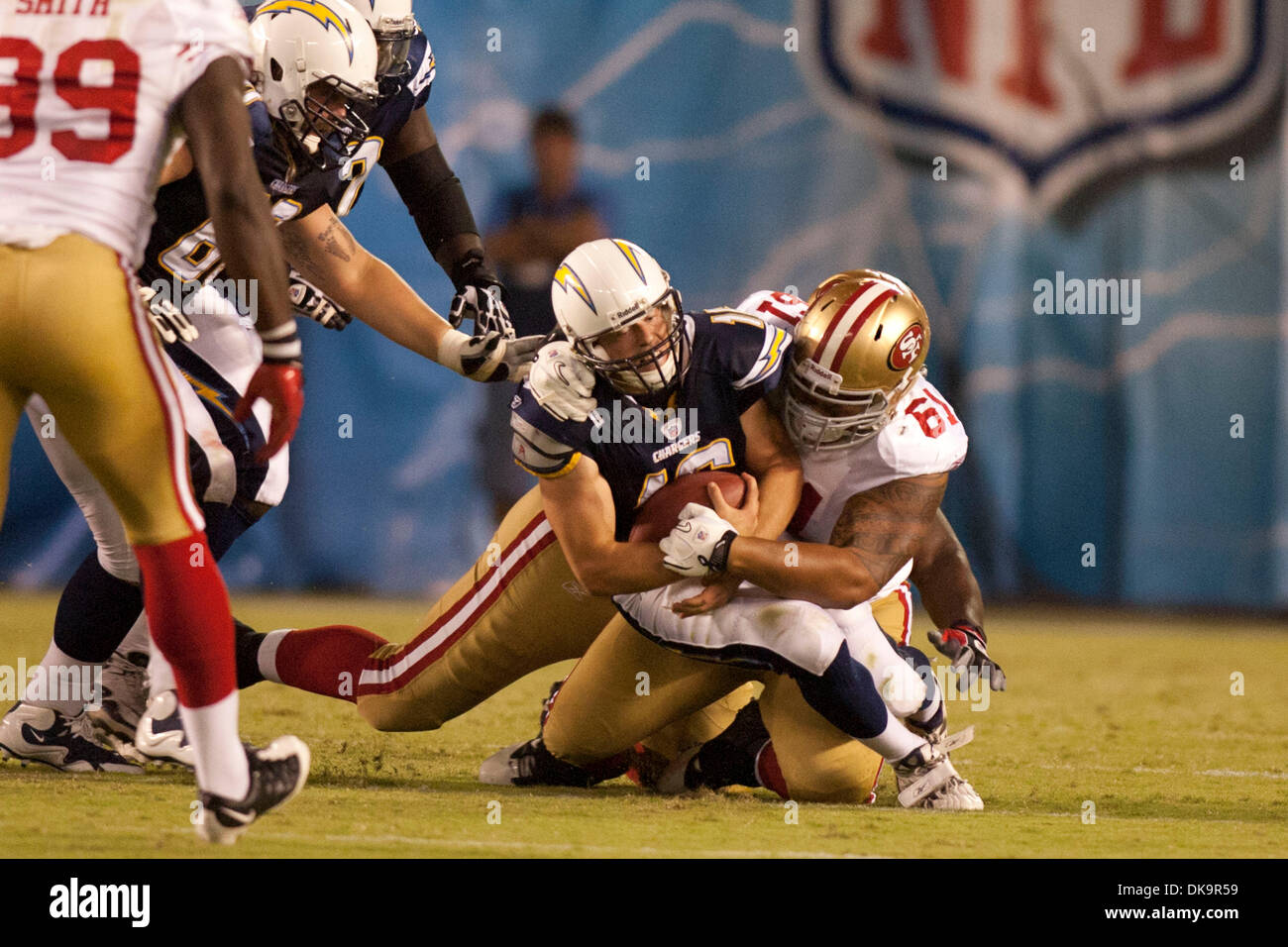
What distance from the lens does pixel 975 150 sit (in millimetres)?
7820

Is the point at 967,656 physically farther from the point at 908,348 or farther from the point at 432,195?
the point at 432,195

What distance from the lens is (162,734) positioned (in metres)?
3.41

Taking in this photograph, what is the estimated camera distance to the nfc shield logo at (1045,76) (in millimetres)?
7711

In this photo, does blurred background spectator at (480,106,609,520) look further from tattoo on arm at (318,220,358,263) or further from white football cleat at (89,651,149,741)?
white football cleat at (89,651,149,741)

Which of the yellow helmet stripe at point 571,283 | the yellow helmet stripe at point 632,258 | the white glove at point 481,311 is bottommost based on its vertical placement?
the white glove at point 481,311

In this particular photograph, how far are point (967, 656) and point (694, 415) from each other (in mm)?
785

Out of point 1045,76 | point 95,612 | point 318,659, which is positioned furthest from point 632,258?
point 1045,76

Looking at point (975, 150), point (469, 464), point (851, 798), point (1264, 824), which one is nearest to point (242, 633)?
point (851, 798)

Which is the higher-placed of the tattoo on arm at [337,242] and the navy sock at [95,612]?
the tattoo on arm at [337,242]

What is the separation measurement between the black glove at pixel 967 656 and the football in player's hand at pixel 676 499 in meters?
0.52

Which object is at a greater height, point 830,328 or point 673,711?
point 830,328

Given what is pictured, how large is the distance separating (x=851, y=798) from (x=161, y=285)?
192cm

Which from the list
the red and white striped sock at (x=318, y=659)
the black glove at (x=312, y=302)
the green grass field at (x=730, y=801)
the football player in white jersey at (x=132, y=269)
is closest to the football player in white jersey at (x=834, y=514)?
the green grass field at (x=730, y=801)

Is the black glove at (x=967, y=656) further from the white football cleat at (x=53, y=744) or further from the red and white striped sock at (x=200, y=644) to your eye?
the white football cleat at (x=53, y=744)
